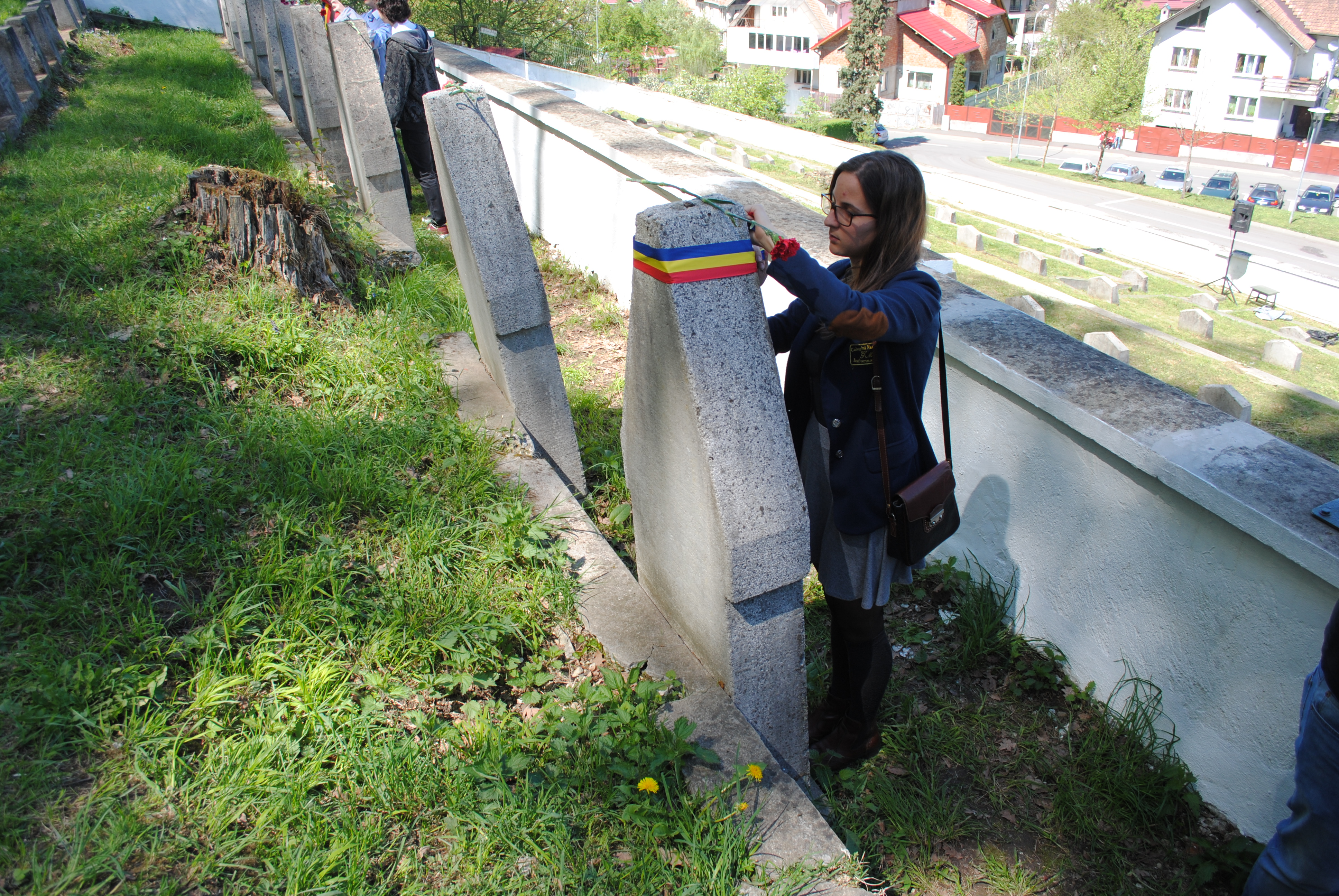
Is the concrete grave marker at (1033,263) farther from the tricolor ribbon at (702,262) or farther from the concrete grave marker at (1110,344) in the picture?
the tricolor ribbon at (702,262)

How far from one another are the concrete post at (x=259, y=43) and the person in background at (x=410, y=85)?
5790 mm

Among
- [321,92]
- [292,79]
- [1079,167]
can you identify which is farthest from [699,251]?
[1079,167]

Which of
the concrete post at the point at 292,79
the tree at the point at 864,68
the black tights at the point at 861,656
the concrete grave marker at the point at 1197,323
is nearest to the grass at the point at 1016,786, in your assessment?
the black tights at the point at 861,656

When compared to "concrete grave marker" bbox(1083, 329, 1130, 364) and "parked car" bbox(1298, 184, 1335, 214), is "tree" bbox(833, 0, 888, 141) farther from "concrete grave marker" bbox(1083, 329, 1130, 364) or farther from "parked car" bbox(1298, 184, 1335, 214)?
"concrete grave marker" bbox(1083, 329, 1130, 364)

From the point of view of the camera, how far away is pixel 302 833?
1.80 meters

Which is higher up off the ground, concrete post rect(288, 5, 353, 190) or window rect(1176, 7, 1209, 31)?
window rect(1176, 7, 1209, 31)

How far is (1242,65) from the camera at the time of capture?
47.5 meters

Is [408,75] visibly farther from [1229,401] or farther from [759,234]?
[1229,401]

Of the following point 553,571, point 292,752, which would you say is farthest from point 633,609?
point 292,752

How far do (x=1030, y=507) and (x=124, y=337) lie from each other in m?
3.86

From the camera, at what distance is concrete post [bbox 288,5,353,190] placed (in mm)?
6746

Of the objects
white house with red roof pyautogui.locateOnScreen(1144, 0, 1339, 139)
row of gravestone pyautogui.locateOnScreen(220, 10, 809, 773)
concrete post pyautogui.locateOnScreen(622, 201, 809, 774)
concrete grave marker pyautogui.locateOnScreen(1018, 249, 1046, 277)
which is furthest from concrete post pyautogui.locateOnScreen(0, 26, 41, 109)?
white house with red roof pyautogui.locateOnScreen(1144, 0, 1339, 139)

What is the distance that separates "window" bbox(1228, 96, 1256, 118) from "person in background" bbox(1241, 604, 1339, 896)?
60108mm

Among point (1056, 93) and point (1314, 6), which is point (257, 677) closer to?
point (1056, 93)
